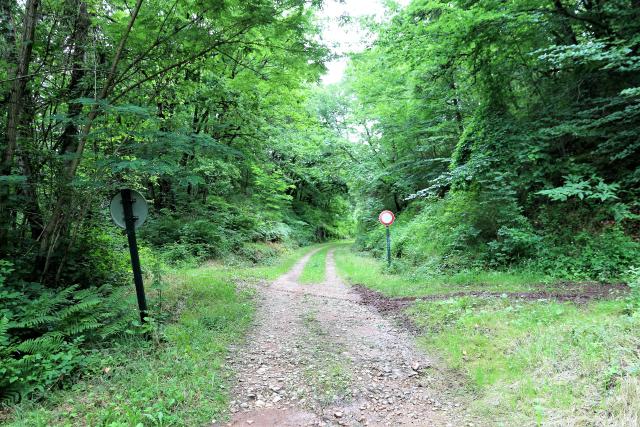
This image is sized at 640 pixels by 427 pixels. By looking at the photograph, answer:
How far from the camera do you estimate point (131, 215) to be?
5.50 m

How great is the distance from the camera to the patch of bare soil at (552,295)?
6.12 meters

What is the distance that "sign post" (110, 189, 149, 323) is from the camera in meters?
5.44

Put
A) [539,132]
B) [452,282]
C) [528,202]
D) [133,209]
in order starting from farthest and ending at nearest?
1. [528,202]
2. [452,282]
3. [539,132]
4. [133,209]

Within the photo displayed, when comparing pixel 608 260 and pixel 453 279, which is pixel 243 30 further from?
pixel 608 260

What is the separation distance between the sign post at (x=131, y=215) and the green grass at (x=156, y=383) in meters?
0.85

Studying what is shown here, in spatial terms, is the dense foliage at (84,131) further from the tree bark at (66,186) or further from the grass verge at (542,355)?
the grass verge at (542,355)

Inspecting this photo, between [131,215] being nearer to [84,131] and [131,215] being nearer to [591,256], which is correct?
[84,131]

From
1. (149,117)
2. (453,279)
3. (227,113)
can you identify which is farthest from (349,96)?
(149,117)

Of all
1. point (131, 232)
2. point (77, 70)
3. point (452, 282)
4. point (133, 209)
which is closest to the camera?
point (131, 232)

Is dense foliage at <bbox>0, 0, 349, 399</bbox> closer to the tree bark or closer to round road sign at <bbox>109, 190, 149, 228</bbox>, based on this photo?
the tree bark

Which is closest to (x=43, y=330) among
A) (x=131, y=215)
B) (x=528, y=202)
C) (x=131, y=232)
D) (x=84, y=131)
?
(x=131, y=232)

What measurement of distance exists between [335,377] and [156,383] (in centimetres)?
239

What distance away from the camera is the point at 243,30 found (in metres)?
6.43

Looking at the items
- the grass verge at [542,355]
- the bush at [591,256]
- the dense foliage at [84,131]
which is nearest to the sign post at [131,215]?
the dense foliage at [84,131]
